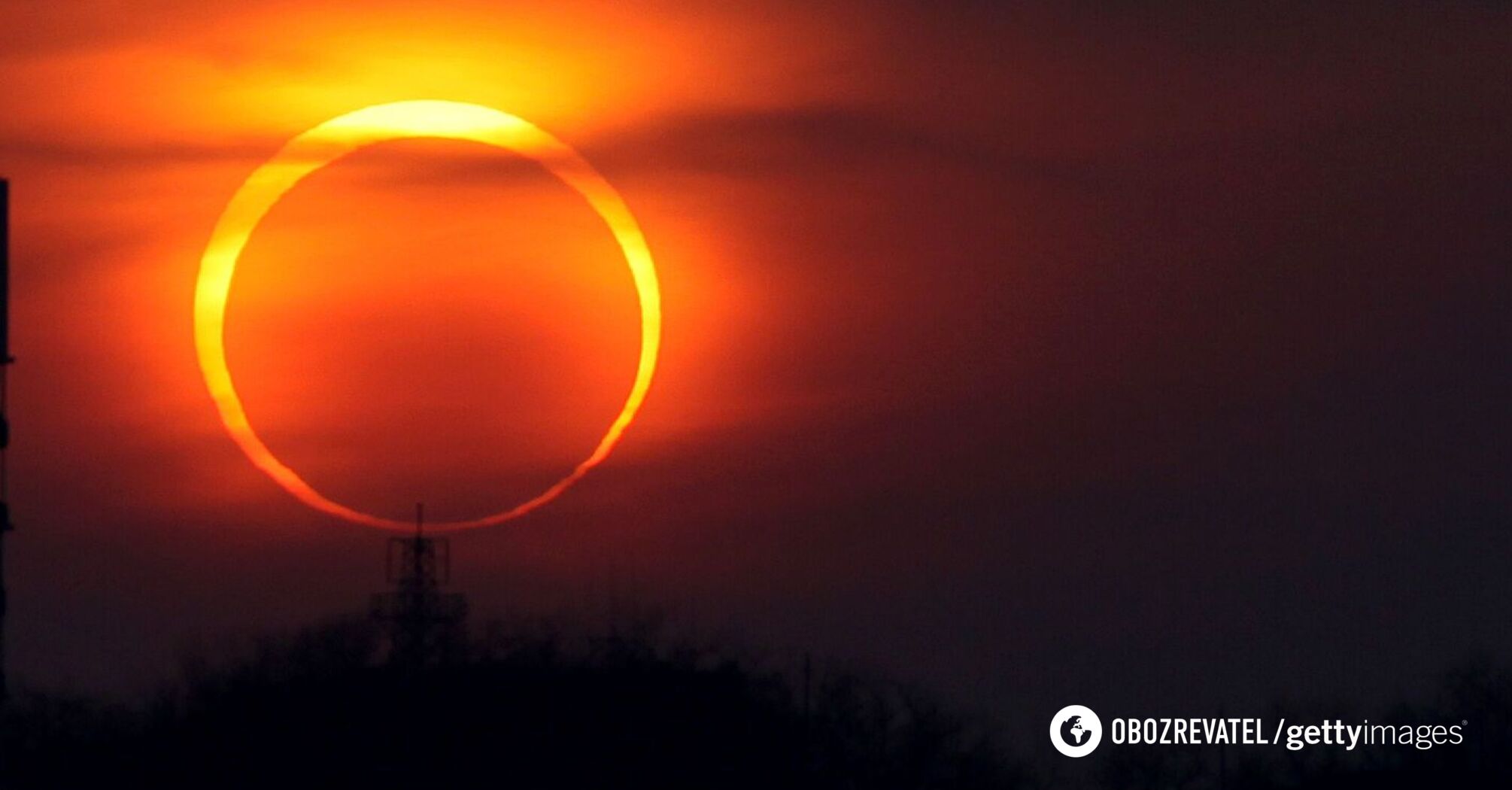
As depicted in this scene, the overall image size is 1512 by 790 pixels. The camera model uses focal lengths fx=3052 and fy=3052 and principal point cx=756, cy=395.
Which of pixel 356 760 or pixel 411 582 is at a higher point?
pixel 411 582

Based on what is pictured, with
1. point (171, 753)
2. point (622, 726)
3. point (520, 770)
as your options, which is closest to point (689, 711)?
point (622, 726)

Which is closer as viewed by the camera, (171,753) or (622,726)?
(171,753)

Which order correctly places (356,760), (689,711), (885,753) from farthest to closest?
(885,753) → (689,711) → (356,760)

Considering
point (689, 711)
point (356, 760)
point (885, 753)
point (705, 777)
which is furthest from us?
point (885, 753)

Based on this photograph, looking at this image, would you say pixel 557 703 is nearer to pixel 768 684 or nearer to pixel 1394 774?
pixel 768 684

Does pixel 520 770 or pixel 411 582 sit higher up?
pixel 411 582

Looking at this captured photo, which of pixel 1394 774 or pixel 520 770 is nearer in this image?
pixel 520 770

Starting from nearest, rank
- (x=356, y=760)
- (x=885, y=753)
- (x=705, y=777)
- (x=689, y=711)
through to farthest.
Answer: (x=356, y=760)
(x=705, y=777)
(x=689, y=711)
(x=885, y=753)

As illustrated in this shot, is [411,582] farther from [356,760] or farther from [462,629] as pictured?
[356,760]

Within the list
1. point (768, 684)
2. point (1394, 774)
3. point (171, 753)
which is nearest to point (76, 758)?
point (171, 753)
